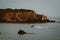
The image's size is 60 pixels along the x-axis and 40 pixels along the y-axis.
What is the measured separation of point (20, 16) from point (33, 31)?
31cm

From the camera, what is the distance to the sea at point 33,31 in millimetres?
1977

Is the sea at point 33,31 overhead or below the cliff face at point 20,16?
below

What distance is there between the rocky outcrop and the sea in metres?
0.06

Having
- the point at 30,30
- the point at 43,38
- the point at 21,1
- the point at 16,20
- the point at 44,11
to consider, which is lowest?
the point at 43,38

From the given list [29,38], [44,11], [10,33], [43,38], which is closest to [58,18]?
[44,11]

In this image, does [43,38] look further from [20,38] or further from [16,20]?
[16,20]

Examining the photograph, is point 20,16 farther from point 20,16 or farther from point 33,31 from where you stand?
point 33,31

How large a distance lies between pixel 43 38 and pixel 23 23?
389 mm

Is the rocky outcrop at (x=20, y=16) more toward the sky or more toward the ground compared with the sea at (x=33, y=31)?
more toward the sky

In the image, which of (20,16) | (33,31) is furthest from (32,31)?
(20,16)

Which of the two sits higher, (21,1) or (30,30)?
(21,1)

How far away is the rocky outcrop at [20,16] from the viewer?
201 centimetres

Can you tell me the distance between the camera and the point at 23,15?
203cm

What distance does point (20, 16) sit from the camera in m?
2.03
